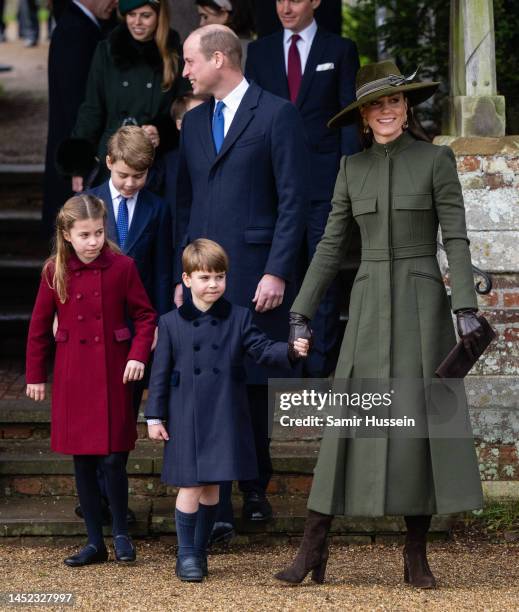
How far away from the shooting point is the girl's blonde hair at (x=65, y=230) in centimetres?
570

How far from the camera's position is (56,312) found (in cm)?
592

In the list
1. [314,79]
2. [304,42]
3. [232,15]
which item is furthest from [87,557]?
[232,15]

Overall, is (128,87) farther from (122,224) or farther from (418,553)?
(418,553)

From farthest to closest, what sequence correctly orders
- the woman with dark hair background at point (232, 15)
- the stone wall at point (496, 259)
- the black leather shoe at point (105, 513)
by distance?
the woman with dark hair background at point (232, 15) → the stone wall at point (496, 259) → the black leather shoe at point (105, 513)

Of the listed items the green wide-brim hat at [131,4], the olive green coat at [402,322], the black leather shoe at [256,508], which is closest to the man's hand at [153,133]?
the green wide-brim hat at [131,4]

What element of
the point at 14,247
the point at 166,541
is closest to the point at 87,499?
the point at 166,541

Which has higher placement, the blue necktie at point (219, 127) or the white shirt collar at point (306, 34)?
the white shirt collar at point (306, 34)

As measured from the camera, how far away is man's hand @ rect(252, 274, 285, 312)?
592 cm

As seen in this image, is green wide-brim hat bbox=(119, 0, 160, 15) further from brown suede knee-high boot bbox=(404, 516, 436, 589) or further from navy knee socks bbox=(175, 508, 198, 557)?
brown suede knee-high boot bbox=(404, 516, 436, 589)

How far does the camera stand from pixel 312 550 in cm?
540

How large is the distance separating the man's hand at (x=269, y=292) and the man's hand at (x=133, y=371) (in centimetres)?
54

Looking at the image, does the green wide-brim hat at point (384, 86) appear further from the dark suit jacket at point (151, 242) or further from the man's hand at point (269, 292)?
the dark suit jacket at point (151, 242)

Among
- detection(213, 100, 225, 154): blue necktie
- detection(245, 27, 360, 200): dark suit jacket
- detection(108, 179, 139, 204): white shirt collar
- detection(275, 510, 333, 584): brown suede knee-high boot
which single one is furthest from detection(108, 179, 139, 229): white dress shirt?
detection(275, 510, 333, 584): brown suede knee-high boot

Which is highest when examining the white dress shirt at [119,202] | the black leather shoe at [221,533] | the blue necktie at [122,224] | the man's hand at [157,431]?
the white dress shirt at [119,202]
